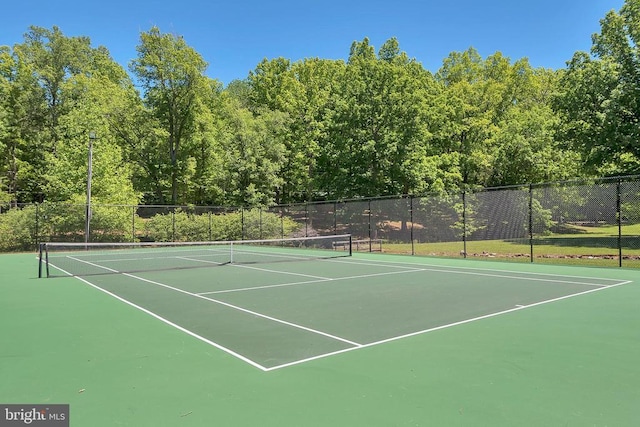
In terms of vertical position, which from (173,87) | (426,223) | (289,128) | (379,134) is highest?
(173,87)

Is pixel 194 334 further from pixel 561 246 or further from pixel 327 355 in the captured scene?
pixel 561 246

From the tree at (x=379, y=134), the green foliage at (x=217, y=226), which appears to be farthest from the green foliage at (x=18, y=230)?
the tree at (x=379, y=134)

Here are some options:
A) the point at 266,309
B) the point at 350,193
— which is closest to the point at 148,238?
the point at 350,193

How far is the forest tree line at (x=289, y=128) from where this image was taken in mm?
27969

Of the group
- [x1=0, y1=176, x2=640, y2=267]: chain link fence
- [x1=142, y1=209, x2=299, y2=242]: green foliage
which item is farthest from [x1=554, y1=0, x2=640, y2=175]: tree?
[x1=142, y1=209, x2=299, y2=242]: green foliage

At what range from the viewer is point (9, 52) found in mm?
36250

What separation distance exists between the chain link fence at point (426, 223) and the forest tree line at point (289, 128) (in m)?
2.26

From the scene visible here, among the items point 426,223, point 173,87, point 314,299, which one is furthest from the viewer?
point 173,87

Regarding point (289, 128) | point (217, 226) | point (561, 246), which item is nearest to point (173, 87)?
point (289, 128)

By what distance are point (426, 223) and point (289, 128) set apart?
19.3 meters

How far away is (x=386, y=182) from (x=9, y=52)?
33.0 metres

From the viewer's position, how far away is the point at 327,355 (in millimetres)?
4777

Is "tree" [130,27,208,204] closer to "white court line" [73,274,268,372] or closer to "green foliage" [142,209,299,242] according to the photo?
"green foliage" [142,209,299,242]

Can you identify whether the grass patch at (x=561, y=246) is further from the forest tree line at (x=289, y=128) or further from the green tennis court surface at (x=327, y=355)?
the green tennis court surface at (x=327, y=355)
